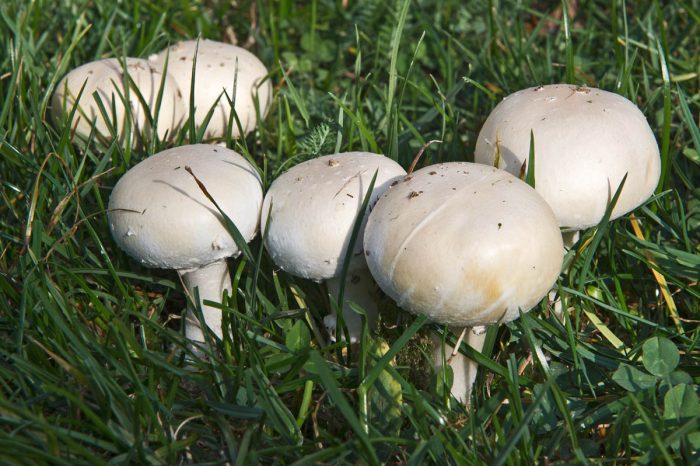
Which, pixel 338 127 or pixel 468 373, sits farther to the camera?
pixel 338 127

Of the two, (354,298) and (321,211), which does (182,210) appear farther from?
(354,298)

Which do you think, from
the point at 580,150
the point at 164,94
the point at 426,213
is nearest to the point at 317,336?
the point at 426,213

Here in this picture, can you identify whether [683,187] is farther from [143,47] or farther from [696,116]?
[143,47]

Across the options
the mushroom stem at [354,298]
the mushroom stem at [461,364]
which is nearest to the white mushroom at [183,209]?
the mushroom stem at [354,298]

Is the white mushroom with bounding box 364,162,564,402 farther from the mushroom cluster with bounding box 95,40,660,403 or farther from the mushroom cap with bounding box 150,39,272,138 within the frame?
the mushroom cap with bounding box 150,39,272,138

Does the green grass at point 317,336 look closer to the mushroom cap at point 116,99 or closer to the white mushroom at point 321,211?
the mushroom cap at point 116,99

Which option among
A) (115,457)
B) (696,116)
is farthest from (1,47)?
(696,116)
